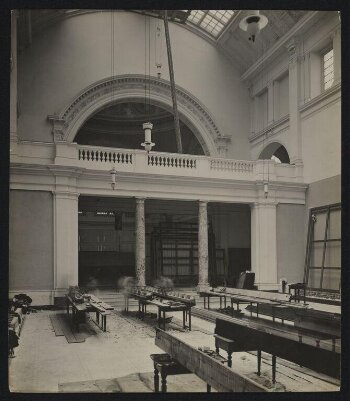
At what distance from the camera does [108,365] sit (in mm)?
7547

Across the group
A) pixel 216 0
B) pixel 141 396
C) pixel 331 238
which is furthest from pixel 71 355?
pixel 331 238

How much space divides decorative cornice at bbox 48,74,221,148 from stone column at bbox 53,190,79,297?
15.7ft

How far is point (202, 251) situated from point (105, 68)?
348 inches

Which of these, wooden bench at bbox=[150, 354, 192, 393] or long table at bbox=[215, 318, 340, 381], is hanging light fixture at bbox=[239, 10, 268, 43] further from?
wooden bench at bbox=[150, 354, 192, 393]

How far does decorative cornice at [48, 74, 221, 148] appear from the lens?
18.9m

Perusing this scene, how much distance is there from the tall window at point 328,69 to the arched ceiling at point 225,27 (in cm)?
166

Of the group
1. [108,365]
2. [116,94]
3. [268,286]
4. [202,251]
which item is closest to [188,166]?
[202,251]

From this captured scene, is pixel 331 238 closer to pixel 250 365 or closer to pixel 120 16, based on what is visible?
pixel 250 365

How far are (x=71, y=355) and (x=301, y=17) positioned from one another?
14.2 m

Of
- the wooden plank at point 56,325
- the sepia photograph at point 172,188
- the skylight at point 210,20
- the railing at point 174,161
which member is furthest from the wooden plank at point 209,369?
the skylight at point 210,20

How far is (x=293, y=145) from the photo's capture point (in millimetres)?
17922

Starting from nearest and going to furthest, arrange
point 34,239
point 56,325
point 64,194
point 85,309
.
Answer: point 85,309 < point 56,325 < point 34,239 < point 64,194

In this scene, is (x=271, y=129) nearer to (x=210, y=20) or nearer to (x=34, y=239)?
(x=210, y=20)

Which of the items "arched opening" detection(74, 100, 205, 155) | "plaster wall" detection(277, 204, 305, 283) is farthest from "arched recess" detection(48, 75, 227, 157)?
"arched opening" detection(74, 100, 205, 155)
